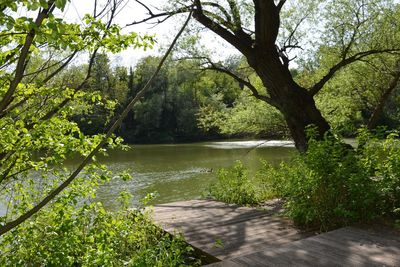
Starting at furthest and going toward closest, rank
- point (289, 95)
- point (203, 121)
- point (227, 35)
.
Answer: point (203, 121), point (227, 35), point (289, 95)

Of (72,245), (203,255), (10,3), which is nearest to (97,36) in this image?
(10,3)

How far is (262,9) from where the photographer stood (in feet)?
23.8

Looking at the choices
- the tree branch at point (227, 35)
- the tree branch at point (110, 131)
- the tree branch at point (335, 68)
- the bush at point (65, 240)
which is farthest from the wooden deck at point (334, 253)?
the tree branch at point (227, 35)

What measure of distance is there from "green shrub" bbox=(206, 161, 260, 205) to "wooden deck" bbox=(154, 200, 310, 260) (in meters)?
0.34

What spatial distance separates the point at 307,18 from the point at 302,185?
727 cm

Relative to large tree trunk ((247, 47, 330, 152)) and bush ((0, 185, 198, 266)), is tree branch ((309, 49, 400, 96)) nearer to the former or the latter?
large tree trunk ((247, 47, 330, 152))

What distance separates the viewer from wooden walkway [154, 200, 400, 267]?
3.30 meters

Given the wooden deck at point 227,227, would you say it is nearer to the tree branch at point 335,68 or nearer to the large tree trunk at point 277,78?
the large tree trunk at point 277,78

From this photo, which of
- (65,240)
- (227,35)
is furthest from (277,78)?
(65,240)

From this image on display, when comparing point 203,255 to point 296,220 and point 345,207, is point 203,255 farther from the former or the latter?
point 345,207

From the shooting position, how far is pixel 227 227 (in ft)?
17.3

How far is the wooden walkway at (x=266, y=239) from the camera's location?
10.8 ft

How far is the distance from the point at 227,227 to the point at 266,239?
2.60 feet

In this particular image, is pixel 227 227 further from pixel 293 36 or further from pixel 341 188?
pixel 293 36
